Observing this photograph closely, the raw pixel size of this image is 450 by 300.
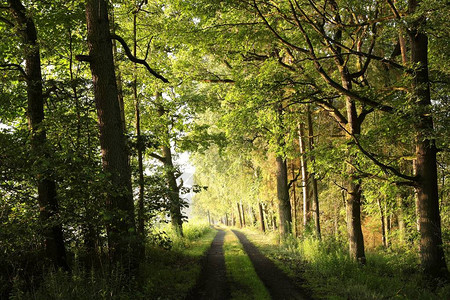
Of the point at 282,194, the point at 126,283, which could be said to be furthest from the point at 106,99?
the point at 282,194

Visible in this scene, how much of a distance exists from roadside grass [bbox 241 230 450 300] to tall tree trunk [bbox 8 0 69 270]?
651 cm

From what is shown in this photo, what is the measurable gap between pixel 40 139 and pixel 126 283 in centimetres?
407

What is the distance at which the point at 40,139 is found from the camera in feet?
23.3

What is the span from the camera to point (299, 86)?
9.68 m

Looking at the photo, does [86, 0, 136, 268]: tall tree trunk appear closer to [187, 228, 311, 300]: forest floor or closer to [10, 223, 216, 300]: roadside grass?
[10, 223, 216, 300]: roadside grass

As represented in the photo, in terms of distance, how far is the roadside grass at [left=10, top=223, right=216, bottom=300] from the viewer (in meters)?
5.41

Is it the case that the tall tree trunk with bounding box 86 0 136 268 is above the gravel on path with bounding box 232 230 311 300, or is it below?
above

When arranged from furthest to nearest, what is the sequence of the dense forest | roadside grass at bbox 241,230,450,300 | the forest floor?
1. the forest floor
2. roadside grass at bbox 241,230,450,300
3. the dense forest

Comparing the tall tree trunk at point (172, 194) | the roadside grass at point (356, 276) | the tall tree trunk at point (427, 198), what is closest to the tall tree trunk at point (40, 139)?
the tall tree trunk at point (172, 194)

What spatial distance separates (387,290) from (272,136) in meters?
7.27

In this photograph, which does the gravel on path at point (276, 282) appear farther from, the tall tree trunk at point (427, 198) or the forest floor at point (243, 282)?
the tall tree trunk at point (427, 198)

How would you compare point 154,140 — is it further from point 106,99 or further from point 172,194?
point 172,194

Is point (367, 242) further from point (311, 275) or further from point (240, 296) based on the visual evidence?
point (240, 296)

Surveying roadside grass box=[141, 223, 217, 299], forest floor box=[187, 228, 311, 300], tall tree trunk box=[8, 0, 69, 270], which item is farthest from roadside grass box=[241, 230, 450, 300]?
tall tree trunk box=[8, 0, 69, 270]
